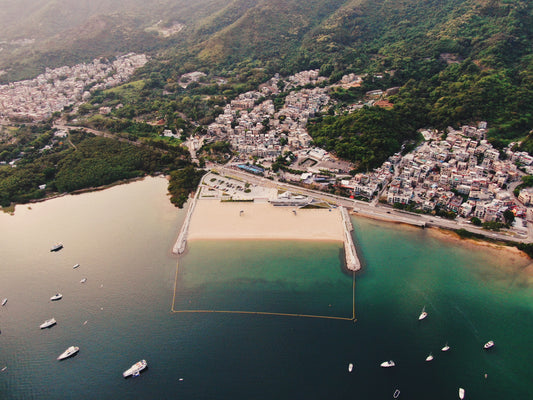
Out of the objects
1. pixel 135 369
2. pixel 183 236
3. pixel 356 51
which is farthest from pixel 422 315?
pixel 356 51

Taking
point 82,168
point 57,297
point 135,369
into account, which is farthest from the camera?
point 82,168

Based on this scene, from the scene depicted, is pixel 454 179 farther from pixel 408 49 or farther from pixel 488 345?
pixel 408 49

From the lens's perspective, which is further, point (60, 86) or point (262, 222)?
point (60, 86)

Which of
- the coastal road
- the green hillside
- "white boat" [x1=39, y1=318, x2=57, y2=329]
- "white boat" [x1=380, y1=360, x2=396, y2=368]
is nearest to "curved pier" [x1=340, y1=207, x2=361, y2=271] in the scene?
the coastal road

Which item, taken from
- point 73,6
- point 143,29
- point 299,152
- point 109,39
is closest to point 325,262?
point 299,152

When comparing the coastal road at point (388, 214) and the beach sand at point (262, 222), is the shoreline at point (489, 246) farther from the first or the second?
the beach sand at point (262, 222)

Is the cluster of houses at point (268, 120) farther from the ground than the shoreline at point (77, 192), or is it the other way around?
the cluster of houses at point (268, 120)

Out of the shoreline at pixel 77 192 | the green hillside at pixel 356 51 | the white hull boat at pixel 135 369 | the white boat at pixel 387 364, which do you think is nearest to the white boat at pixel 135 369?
the white hull boat at pixel 135 369
